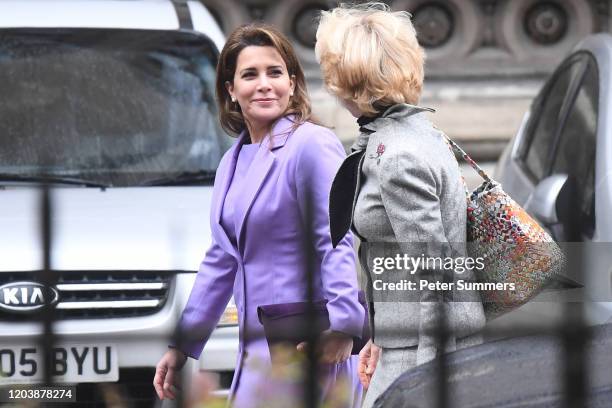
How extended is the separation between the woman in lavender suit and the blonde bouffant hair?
250 mm

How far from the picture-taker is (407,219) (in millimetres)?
3510

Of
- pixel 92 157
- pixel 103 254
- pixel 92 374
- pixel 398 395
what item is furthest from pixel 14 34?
pixel 398 395

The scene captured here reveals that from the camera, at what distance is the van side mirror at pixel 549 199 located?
18.1 feet

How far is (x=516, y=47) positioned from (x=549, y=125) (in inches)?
256

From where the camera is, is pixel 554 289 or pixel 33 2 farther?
pixel 33 2

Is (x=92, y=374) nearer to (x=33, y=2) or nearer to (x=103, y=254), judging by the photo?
(x=103, y=254)

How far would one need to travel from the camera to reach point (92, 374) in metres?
4.67

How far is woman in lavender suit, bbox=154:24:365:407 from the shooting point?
378cm

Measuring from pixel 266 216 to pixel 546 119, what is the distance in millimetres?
3526

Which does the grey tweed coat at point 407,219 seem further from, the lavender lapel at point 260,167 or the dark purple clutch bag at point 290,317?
the lavender lapel at point 260,167

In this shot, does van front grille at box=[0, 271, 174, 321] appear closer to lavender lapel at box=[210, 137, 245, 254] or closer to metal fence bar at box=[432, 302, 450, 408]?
lavender lapel at box=[210, 137, 245, 254]

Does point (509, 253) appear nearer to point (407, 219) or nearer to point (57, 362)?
point (407, 219)

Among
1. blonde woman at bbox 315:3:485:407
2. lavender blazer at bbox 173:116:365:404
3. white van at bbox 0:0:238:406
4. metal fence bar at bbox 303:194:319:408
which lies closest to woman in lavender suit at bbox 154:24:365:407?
lavender blazer at bbox 173:116:365:404
